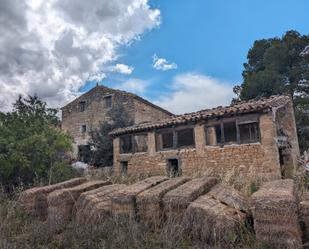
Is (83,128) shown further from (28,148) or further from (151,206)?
(151,206)

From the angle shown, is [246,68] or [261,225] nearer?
[261,225]

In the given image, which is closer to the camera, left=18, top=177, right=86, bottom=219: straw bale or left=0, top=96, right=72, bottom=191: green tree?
left=18, top=177, right=86, bottom=219: straw bale

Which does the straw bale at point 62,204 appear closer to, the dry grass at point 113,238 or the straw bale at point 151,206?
the dry grass at point 113,238

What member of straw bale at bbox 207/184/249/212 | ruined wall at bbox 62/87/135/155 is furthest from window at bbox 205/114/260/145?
ruined wall at bbox 62/87/135/155

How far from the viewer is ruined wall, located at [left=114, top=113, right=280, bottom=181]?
1076cm

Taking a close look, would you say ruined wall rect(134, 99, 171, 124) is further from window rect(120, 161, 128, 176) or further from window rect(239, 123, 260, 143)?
window rect(239, 123, 260, 143)

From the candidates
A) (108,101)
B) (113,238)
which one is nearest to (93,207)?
(113,238)

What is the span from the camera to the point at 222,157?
476 inches

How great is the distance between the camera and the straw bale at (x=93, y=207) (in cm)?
486

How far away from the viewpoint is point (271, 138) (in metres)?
10.8

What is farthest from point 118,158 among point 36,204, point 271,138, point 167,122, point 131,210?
point 131,210

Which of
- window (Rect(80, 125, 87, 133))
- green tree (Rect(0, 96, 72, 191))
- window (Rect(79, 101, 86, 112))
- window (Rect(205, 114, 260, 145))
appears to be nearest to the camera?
green tree (Rect(0, 96, 72, 191))

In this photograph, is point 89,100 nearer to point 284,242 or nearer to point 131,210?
point 131,210

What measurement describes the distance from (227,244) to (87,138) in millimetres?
21529
